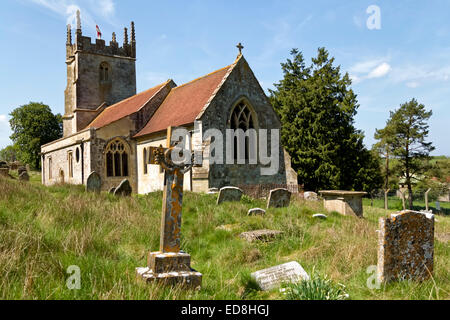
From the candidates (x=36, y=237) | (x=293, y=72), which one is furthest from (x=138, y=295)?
(x=293, y=72)

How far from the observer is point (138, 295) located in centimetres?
370

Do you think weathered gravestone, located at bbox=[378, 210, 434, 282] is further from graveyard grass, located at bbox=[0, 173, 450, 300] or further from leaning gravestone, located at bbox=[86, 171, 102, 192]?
A: leaning gravestone, located at bbox=[86, 171, 102, 192]

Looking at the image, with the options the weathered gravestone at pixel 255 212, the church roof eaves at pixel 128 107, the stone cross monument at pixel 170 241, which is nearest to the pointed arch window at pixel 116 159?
the church roof eaves at pixel 128 107

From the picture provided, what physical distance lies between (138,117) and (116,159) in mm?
2850

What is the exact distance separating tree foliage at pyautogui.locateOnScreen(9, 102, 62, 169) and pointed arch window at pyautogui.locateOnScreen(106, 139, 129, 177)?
3012 centimetres

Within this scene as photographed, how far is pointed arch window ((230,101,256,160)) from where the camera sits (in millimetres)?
17156

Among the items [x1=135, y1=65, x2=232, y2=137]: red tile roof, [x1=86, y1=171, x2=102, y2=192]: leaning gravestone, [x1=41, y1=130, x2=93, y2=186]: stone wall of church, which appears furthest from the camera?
[x1=41, y1=130, x2=93, y2=186]: stone wall of church

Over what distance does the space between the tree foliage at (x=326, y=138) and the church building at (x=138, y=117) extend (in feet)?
29.0

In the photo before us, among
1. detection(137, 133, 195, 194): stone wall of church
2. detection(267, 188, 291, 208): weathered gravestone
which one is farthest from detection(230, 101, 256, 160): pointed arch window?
detection(267, 188, 291, 208): weathered gravestone

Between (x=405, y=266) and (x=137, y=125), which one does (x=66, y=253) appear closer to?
(x=405, y=266)

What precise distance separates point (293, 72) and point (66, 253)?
32.7m

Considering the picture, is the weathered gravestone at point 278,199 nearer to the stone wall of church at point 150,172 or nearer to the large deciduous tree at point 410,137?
the stone wall of church at point 150,172

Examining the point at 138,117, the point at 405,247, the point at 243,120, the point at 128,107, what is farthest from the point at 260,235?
the point at 128,107

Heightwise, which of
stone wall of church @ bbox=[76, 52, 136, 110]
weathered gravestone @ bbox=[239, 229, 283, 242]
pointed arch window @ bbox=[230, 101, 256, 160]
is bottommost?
weathered gravestone @ bbox=[239, 229, 283, 242]
